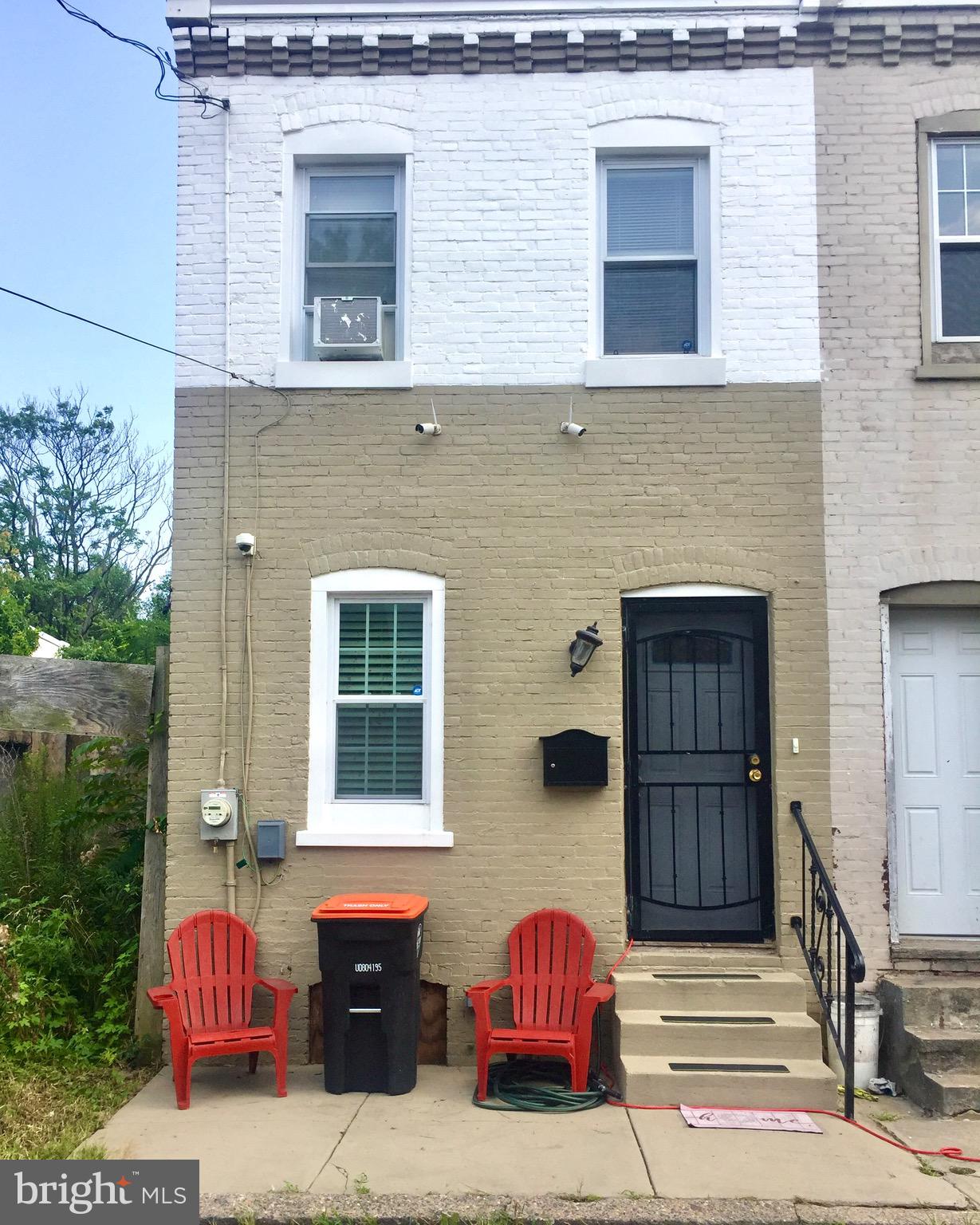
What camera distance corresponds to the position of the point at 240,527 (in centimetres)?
730

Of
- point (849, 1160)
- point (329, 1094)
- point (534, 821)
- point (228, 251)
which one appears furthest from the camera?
point (228, 251)

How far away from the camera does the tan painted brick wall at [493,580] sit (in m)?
6.95

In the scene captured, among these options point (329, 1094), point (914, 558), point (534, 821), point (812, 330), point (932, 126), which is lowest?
point (329, 1094)

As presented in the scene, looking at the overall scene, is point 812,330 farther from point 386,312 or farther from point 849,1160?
point 849,1160

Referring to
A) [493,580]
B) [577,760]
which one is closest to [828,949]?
[577,760]

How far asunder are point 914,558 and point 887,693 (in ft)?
2.95

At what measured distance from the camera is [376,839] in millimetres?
6977

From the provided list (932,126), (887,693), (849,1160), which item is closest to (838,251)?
(932,126)

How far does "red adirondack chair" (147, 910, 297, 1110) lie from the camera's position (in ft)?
19.8

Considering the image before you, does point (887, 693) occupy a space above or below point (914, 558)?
below

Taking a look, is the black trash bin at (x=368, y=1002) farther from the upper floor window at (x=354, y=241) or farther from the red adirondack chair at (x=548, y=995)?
the upper floor window at (x=354, y=241)

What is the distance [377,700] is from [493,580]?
111cm

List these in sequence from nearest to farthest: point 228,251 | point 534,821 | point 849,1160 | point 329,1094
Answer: point 849,1160
point 329,1094
point 534,821
point 228,251

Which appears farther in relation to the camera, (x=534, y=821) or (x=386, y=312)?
(x=386, y=312)
